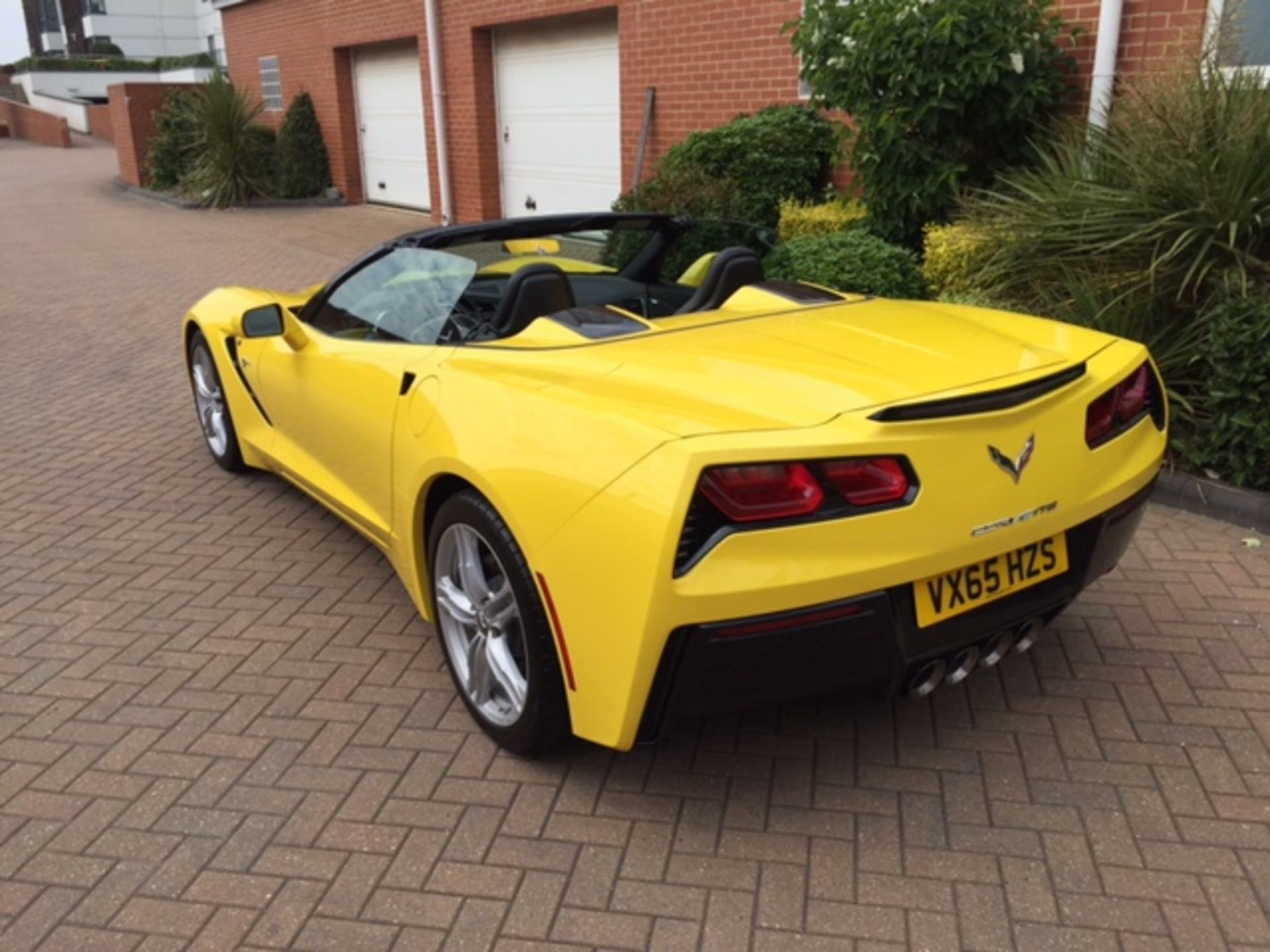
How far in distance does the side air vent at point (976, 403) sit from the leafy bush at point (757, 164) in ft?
18.2

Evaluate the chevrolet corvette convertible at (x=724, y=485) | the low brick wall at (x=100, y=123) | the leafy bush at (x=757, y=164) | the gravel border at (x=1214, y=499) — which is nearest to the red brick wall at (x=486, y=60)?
the leafy bush at (x=757, y=164)

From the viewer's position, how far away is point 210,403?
17.6 ft

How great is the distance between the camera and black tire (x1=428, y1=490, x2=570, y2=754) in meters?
2.55

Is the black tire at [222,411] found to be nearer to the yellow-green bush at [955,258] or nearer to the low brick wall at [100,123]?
the yellow-green bush at [955,258]

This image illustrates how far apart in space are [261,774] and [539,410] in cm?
123

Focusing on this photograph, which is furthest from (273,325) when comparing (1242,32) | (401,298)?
(1242,32)

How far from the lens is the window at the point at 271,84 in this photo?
62.7ft

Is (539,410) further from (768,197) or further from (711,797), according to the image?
(768,197)

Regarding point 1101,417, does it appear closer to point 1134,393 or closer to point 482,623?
point 1134,393

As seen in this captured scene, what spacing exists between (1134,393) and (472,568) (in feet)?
5.97

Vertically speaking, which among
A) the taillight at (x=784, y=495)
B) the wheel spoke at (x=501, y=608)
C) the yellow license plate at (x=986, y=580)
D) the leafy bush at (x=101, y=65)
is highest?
the leafy bush at (x=101, y=65)

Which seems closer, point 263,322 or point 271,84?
point 263,322

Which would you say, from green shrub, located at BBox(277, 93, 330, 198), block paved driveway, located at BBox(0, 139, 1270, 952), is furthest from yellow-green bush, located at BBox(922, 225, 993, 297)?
green shrub, located at BBox(277, 93, 330, 198)

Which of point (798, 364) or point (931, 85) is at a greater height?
point (931, 85)
